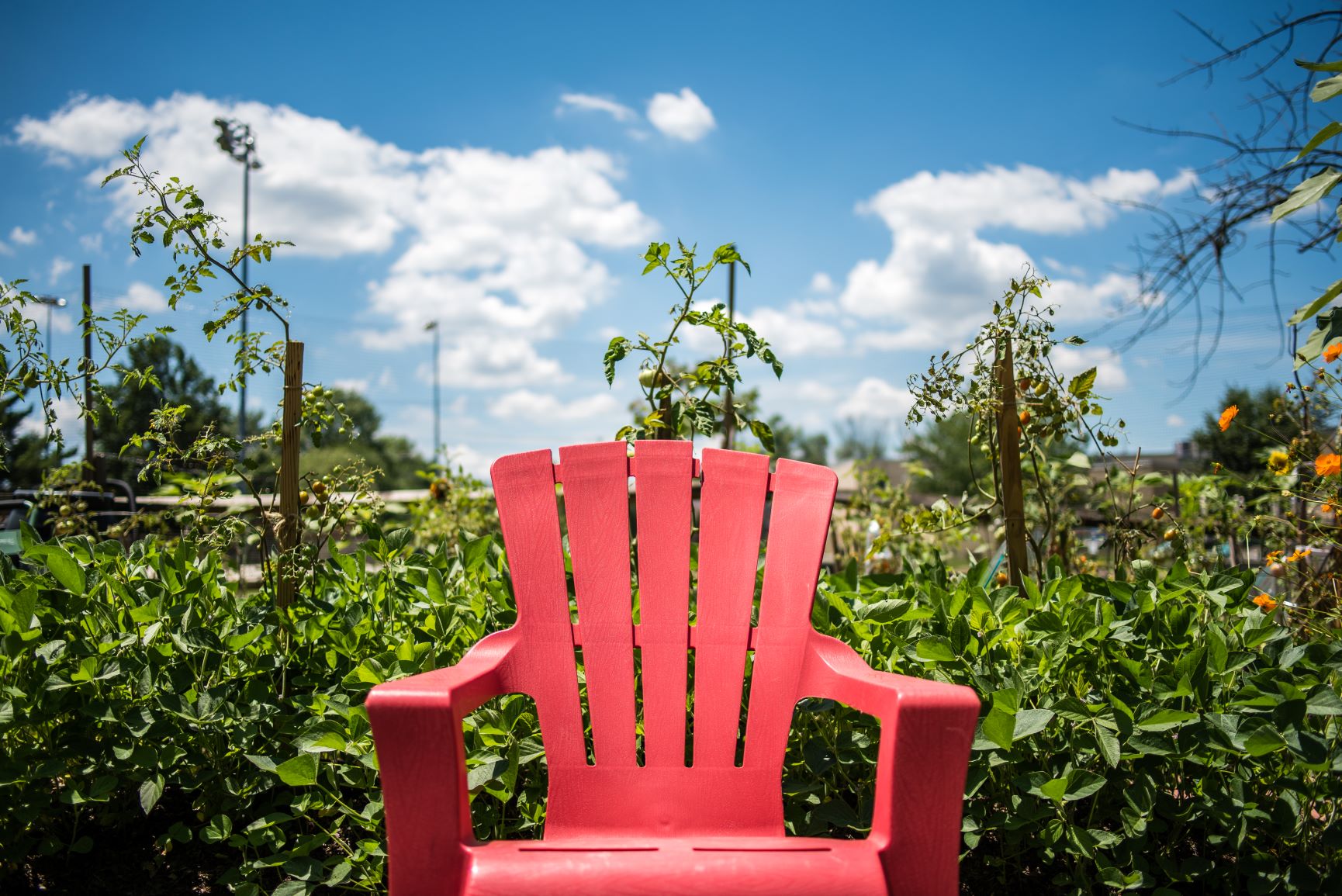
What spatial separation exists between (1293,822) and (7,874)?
2367 millimetres

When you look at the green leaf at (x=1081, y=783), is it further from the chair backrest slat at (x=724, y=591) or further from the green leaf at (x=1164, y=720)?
the chair backrest slat at (x=724, y=591)

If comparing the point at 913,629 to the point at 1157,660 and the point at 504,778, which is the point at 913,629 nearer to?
the point at 1157,660

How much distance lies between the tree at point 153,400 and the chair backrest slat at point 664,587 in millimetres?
874

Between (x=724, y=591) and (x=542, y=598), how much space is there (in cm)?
33

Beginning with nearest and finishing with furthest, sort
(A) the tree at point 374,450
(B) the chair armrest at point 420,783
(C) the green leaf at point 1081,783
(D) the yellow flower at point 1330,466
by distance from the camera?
1. (B) the chair armrest at point 420,783
2. (C) the green leaf at point 1081,783
3. (D) the yellow flower at point 1330,466
4. (A) the tree at point 374,450

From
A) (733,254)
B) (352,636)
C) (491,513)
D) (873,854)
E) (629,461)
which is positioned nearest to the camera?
(873,854)

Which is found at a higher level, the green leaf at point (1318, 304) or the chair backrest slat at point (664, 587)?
the green leaf at point (1318, 304)

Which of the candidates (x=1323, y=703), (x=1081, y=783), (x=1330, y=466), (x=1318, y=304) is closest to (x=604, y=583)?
(x=1081, y=783)

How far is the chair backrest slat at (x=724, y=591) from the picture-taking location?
1.50 meters

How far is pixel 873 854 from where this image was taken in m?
1.13

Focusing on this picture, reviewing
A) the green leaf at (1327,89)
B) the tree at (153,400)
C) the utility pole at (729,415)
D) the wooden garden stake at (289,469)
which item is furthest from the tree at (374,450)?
the green leaf at (1327,89)

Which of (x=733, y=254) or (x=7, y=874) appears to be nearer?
(x=7, y=874)

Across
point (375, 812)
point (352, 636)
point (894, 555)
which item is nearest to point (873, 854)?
point (375, 812)

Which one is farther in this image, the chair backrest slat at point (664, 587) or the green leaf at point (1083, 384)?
the green leaf at point (1083, 384)
